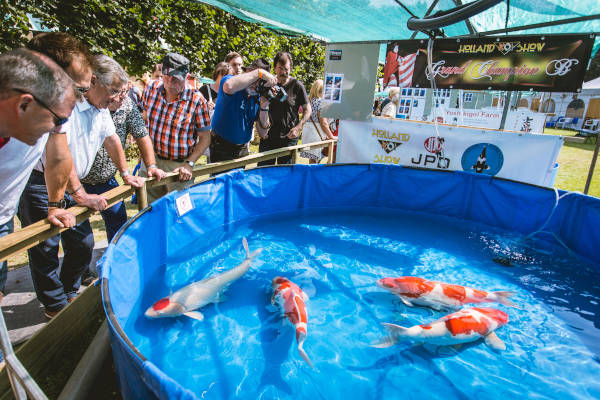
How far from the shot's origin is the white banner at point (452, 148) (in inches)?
217

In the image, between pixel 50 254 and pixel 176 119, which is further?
pixel 176 119

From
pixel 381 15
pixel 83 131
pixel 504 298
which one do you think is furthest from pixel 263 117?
Result: pixel 504 298

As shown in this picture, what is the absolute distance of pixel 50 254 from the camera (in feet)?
8.84

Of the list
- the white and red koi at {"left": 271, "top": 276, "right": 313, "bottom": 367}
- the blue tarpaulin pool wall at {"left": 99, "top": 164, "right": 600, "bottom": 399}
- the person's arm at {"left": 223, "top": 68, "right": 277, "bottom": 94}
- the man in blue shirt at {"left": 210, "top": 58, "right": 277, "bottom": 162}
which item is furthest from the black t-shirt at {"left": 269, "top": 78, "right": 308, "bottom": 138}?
the white and red koi at {"left": 271, "top": 276, "right": 313, "bottom": 367}

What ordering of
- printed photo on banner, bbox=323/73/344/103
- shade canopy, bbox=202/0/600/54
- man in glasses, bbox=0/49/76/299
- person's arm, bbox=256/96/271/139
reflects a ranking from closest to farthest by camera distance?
man in glasses, bbox=0/49/76/299 < shade canopy, bbox=202/0/600/54 < person's arm, bbox=256/96/271/139 < printed photo on banner, bbox=323/73/344/103

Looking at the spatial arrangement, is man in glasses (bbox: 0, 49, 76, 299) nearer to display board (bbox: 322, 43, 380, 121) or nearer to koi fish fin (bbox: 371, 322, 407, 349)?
koi fish fin (bbox: 371, 322, 407, 349)

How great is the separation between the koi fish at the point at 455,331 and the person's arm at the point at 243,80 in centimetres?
322

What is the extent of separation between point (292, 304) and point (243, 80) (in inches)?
110

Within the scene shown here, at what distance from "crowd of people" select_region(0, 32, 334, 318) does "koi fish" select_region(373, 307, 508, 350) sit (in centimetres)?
273

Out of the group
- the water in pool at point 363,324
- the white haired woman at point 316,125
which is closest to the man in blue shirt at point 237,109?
the water in pool at point 363,324

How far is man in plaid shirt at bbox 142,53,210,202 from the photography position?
378 cm

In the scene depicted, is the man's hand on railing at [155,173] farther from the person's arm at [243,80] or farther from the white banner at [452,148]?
the white banner at [452,148]

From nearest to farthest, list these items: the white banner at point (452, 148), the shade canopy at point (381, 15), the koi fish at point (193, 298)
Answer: the koi fish at point (193, 298), the shade canopy at point (381, 15), the white banner at point (452, 148)

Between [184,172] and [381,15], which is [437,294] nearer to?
[184,172]
